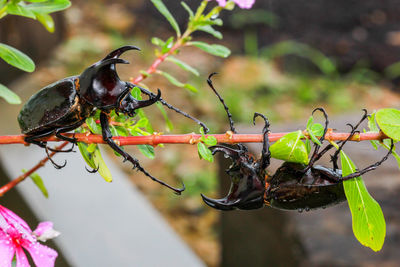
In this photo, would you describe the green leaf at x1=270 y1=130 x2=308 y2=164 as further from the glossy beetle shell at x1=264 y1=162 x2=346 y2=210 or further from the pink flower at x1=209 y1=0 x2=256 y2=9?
the pink flower at x1=209 y1=0 x2=256 y2=9

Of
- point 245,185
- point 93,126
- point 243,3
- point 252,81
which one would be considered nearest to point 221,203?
point 245,185

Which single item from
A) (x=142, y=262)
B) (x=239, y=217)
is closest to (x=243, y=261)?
(x=239, y=217)

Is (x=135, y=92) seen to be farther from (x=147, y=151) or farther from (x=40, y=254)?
(x=40, y=254)

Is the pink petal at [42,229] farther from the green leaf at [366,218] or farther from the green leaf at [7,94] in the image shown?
the green leaf at [366,218]

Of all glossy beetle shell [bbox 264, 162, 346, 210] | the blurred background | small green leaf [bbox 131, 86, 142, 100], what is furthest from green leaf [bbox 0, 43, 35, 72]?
the blurred background

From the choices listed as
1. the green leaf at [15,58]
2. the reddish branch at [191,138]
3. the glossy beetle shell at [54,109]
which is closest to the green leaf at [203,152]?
the reddish branch at [191,138]
